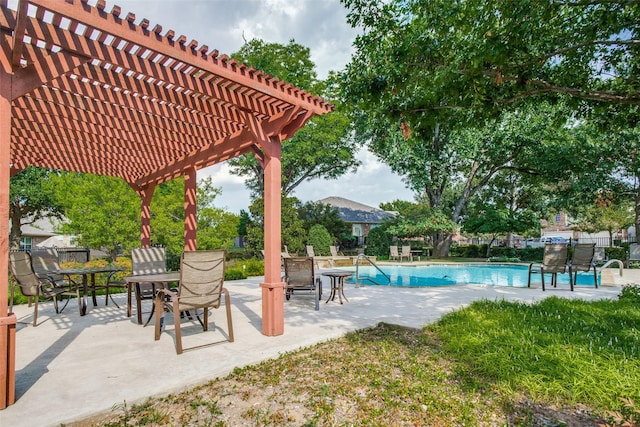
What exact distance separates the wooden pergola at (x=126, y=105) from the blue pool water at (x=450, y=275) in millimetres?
8189

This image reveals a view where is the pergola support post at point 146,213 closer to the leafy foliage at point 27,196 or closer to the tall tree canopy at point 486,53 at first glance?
the tall tree canopy at point 486,53

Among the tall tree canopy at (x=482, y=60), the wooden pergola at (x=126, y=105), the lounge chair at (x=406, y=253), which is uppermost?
the tall tree canopy at (x=482, y=60)

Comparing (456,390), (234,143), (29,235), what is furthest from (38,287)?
(29,235)

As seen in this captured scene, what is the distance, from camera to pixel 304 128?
75.6 ft

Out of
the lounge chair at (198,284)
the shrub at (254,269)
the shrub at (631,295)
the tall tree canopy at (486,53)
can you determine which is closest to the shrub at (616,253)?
the shrub at (631,295)

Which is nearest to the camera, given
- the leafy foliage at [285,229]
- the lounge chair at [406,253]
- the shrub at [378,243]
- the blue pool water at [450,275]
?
the blue pool water at [450,275]

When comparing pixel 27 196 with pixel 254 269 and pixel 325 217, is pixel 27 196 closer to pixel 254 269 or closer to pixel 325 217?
pixel 254 269

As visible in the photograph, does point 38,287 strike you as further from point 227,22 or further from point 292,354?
point 227,22

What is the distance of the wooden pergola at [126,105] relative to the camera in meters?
2.90

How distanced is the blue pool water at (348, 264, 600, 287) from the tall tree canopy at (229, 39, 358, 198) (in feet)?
29.3

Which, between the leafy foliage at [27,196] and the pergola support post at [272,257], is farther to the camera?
the leafy foliage at [27,196]

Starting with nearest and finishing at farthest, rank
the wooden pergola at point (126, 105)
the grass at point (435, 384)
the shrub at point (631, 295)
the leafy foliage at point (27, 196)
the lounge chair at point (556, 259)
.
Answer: the grass at point (435, 384) < the wooden pergola at point (126, 105) < the shrub at point (631, 295) < the lounge chair at point (556, 259) < the leafy foliage at point (27, 196)

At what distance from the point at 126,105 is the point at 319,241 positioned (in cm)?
1668

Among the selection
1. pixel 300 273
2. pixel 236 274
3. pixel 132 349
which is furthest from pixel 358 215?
pixel 132 349
